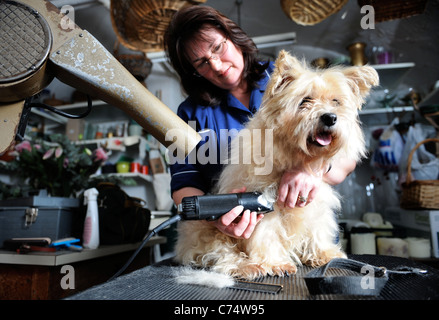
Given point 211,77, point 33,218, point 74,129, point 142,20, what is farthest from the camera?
point 74,129

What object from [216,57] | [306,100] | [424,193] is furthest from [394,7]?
[306,100]

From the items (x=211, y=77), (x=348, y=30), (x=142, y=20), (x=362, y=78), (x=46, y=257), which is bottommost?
(x=46, y=257)

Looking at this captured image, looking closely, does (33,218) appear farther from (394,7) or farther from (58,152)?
(394,7)

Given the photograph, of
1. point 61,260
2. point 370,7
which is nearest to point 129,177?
point 61,260

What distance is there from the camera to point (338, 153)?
3.26ft

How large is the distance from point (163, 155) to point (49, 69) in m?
3.34

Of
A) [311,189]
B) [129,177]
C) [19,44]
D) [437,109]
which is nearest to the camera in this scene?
[19,44]

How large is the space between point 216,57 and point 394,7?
5.23 ft

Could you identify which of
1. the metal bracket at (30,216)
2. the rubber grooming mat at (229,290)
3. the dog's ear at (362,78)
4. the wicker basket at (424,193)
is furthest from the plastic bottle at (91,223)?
the wicker basket at (424,193)

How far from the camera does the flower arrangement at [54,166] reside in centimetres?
180

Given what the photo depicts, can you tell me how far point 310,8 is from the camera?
214 centimetres

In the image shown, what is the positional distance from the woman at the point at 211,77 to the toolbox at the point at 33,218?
71 cm

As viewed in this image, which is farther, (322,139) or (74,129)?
(74,129)
